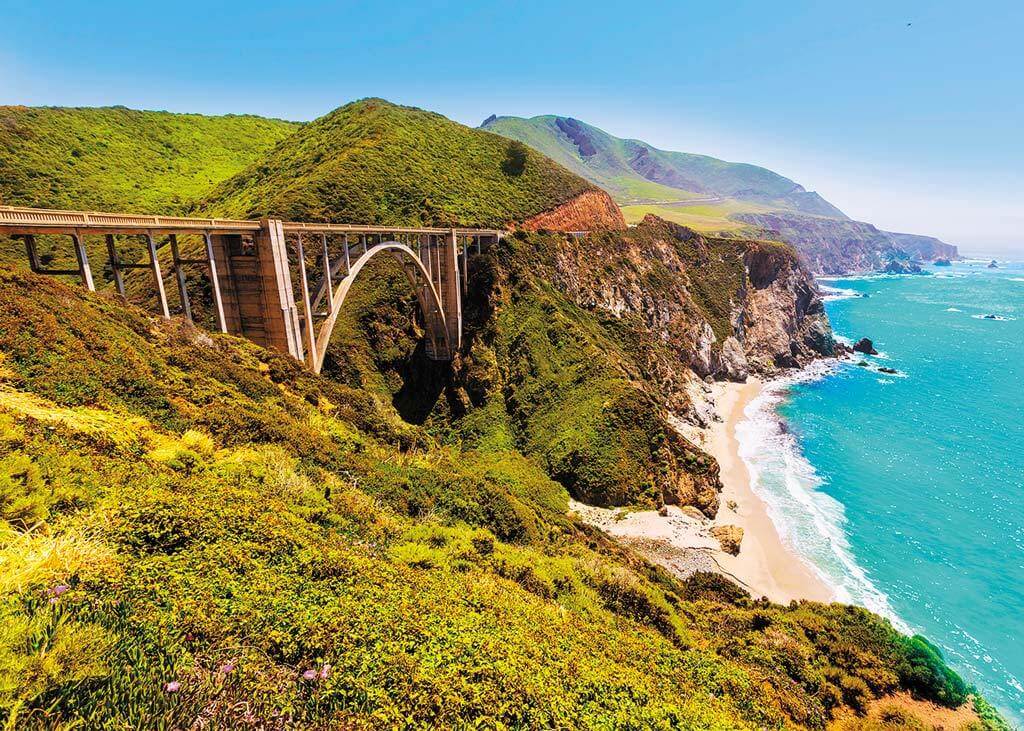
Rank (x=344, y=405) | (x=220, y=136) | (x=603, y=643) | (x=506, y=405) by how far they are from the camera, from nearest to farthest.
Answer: (x=603, y=643) → (x=344, y=405) → (x=506, y=405) → (x=220, y=136)

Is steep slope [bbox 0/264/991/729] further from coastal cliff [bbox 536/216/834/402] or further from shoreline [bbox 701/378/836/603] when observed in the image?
coastal cliff [bbox 536/216/834/402]

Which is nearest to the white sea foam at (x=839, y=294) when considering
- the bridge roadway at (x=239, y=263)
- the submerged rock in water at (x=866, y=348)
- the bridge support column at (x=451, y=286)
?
the submerged rock in water at (x=866, y=348)

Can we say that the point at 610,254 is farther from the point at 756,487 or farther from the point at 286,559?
the point at 286,559

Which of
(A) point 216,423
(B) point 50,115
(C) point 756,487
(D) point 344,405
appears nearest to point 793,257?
(C) point 756,487

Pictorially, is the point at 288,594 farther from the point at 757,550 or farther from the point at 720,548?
the point at 757,550

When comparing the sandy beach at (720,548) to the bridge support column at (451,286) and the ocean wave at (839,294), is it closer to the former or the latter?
Answer: the bridge support column at (451,286)

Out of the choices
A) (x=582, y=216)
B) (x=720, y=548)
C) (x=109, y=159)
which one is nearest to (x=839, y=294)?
(x=582, y=216)
